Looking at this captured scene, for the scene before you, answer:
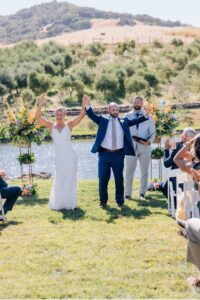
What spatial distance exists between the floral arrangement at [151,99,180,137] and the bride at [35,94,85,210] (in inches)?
119

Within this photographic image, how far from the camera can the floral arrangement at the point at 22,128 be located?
45.6ft

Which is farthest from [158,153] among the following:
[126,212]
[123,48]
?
[123,48]

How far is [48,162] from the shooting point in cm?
3316

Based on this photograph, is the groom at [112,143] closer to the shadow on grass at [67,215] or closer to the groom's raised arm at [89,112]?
the groom's raised arm at [89,112]

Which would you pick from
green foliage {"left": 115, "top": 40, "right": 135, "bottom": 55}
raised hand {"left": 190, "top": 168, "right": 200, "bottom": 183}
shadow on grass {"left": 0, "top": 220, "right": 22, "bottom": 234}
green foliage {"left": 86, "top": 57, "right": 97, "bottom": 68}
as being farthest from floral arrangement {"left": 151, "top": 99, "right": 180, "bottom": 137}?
green foliage {"left": 115, "top": 40, "right": 135, "bottom": 55}

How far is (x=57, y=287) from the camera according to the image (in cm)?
691

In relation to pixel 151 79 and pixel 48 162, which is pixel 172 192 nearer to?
pixel 48 162

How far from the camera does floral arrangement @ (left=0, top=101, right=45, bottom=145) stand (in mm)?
13891

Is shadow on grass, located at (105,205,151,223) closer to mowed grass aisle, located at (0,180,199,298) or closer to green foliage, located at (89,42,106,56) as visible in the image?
mowed grass aisle, located at (0,180,199,298)

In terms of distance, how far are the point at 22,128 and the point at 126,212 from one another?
3.90 m

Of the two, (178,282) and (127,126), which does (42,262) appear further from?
(127,126)

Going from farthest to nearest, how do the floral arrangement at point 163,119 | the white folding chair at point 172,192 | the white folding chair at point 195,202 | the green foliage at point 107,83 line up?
the green foliage at point 107,83 < the floral arrangement at point 163,119 < the white folding chair at point 172,192 < the white folding chair at point 195,202

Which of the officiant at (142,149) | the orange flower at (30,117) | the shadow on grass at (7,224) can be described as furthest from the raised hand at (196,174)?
the orange flower at (30,117)

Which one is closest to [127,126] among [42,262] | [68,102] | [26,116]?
[26,116]
